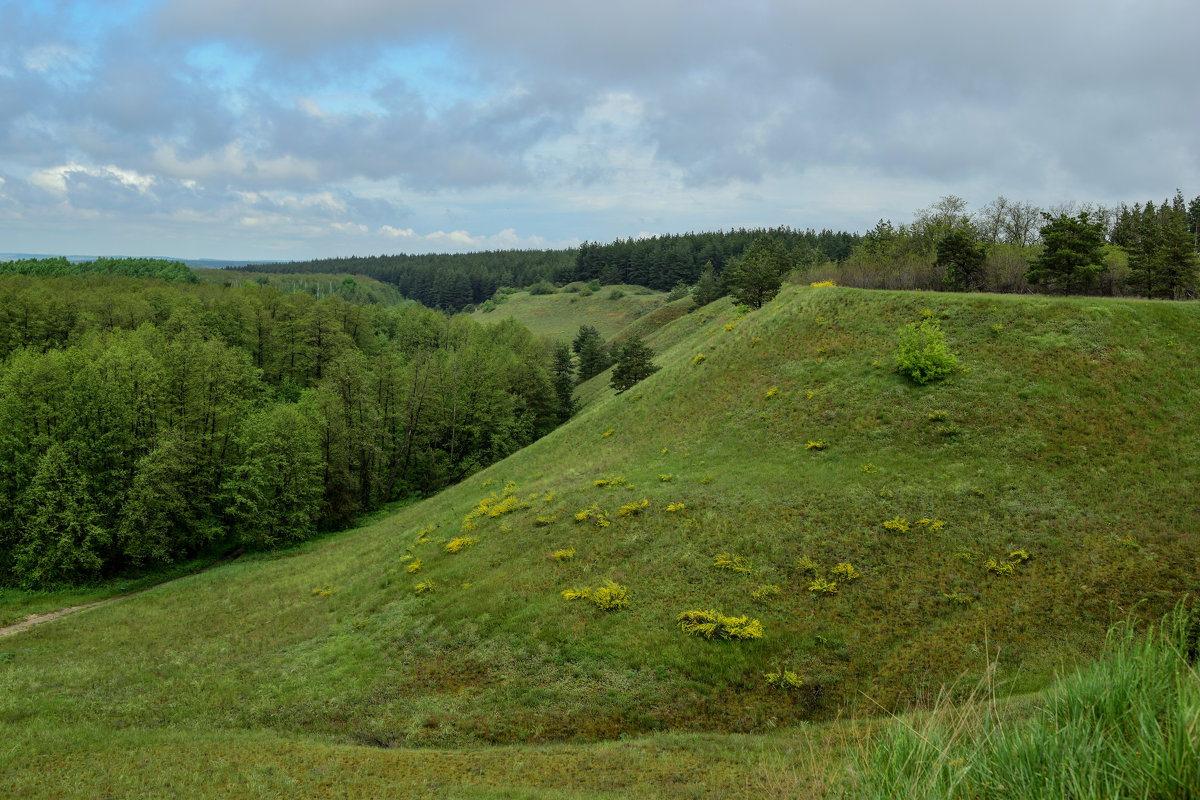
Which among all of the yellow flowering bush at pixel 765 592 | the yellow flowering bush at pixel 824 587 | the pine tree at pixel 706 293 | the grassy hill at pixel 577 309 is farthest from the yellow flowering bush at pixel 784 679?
the grassy hill at pixel 577 309

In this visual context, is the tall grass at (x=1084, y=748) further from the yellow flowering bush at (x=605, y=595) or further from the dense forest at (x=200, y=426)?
the dense forest at (x=200, y=426)

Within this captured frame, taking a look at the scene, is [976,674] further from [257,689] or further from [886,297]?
[886,297]

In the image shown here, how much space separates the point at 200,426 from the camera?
4716cm

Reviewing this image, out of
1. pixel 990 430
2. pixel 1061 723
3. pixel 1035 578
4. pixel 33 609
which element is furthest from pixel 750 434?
pixel 33 609

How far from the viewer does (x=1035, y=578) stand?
21.0 metres

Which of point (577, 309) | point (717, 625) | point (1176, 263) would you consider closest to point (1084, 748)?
point (717, 625)

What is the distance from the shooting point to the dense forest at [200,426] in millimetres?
39250

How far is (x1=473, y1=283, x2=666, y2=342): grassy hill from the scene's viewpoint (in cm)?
15088

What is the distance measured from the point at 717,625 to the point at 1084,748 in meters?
16.2

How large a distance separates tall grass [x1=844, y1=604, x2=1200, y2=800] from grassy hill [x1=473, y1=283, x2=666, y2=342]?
13367 centimetres

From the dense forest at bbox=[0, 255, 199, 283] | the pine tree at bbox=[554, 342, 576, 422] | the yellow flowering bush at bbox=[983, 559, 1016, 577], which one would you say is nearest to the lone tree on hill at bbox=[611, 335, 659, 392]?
the pine tree at bbox=[554, 342, 576, 422]

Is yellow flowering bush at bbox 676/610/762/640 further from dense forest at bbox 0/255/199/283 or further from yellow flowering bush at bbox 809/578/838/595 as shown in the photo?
dense forest at bbox 0/255/199/283

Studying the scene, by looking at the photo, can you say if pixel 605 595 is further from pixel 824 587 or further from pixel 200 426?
pixel 200 426

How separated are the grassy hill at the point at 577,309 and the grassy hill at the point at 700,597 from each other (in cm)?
10745
